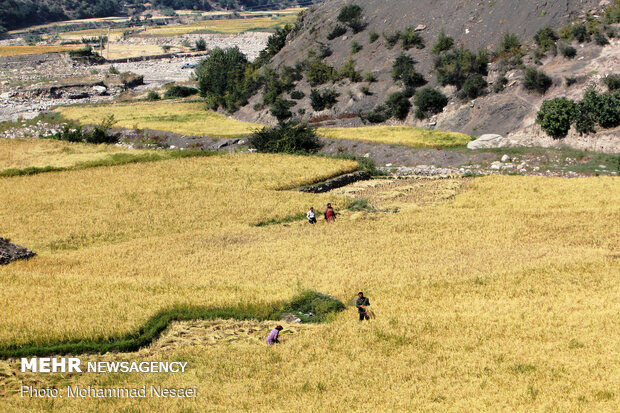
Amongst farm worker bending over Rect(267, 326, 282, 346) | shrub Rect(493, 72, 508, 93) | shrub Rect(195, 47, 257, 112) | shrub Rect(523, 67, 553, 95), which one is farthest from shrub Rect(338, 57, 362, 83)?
farm worker bending over Rect(267, 326, 282, 346)

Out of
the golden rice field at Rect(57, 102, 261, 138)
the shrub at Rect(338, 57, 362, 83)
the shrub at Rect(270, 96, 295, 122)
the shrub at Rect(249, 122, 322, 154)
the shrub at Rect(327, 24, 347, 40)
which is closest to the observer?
the shrub at Rect(249, 122, 322, 154)

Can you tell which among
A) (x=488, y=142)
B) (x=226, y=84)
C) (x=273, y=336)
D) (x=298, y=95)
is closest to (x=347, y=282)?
(x=273, y=336)

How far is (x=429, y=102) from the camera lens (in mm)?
71938

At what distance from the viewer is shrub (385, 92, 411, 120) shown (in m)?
74.1

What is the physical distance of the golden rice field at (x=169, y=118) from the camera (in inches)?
3049

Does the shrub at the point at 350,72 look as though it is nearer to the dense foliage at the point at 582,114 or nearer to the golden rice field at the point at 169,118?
the golden rice field at the point at 169,118

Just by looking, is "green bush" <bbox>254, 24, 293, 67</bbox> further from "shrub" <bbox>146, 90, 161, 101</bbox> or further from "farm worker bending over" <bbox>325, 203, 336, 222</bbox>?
"farm worker bending over" <bbox>325, 203, 336, 222</bbox>

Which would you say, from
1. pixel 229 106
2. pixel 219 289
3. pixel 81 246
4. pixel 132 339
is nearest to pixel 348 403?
pixel 132 339

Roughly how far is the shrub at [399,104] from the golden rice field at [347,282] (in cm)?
2561

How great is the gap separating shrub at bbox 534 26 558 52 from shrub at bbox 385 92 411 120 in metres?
15.0

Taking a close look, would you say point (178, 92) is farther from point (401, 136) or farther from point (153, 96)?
point (401, 136)

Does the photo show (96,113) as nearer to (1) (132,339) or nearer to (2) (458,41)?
(2) (458,41)

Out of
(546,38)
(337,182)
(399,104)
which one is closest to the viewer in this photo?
(337,182)

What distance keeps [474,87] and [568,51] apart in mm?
9763
